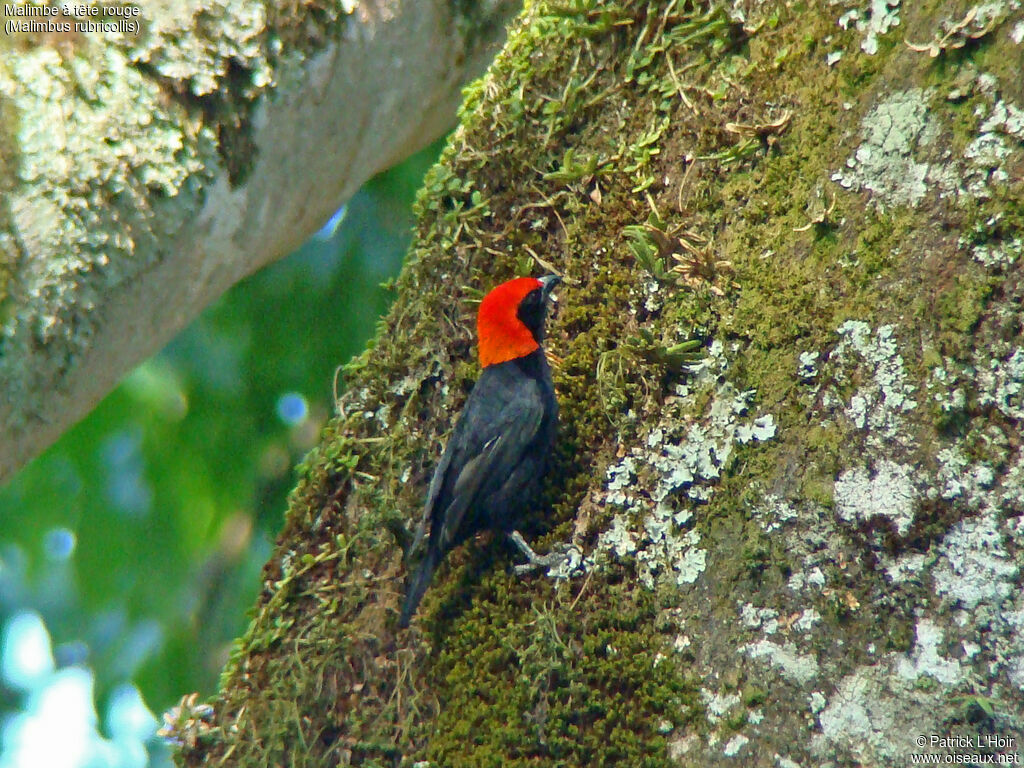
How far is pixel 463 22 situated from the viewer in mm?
3020

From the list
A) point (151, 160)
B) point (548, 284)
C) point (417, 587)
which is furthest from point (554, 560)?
point (151, 160)

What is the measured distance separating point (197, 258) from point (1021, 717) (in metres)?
2.35

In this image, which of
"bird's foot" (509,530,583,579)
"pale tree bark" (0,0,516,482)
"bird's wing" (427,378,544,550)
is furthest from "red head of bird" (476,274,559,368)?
"pale tree bark" (0,0,516,482)

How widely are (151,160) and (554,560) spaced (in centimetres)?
156

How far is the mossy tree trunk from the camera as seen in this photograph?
1691 millimetres

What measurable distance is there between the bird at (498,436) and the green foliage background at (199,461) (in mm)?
935

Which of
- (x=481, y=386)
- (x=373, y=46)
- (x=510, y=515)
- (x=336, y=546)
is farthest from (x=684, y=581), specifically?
(x=373, y=46)

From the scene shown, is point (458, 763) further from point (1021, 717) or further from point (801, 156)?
point (801, 156)

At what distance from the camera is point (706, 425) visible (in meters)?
2.02

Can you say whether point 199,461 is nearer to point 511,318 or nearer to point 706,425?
point 511,318

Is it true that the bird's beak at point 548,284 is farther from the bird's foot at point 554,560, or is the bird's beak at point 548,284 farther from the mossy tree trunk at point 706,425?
the bird's foot at point 554,560

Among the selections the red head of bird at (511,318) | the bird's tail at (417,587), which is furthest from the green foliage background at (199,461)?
the bird's tail at (417,587)

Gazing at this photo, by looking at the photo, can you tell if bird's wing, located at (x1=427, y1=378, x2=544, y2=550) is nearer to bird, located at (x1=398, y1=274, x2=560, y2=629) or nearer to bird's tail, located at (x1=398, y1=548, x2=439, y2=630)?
bird, located at (x1=398, y1=274, x2=560, y2=629)

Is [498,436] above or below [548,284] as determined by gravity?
below
